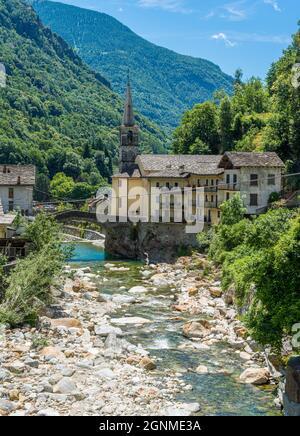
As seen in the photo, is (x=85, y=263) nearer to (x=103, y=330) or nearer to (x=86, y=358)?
(x=103, y=330)

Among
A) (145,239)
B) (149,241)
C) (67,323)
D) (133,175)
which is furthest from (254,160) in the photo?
(67,323)

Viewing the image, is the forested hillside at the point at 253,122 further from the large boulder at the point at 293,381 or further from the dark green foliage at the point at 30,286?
the large boulder at the point at 293,381

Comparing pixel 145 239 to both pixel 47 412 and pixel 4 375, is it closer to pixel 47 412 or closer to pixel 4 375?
pixel 4 375

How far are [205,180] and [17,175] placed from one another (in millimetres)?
21796

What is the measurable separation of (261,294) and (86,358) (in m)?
9.45

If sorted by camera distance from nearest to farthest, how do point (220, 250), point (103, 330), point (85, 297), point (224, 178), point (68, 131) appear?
point (103, 330) < point (85, 297) < point (220, 250) < point (224, 178) < point (68, 131)

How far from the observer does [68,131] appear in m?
192

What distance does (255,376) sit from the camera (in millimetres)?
26984

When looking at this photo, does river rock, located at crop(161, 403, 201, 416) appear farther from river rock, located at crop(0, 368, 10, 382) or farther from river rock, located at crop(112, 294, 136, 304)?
river rock, located at crop(112, 294, 136, 304)

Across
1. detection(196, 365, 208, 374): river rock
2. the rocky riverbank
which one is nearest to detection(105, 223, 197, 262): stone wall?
the rocky riverbank

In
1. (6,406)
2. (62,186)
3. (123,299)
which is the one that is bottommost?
(123,299)

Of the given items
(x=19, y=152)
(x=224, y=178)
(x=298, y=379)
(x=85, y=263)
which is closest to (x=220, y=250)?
(x=224, y=178)

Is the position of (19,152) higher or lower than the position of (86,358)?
higher

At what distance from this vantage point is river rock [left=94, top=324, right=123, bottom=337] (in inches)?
1363
